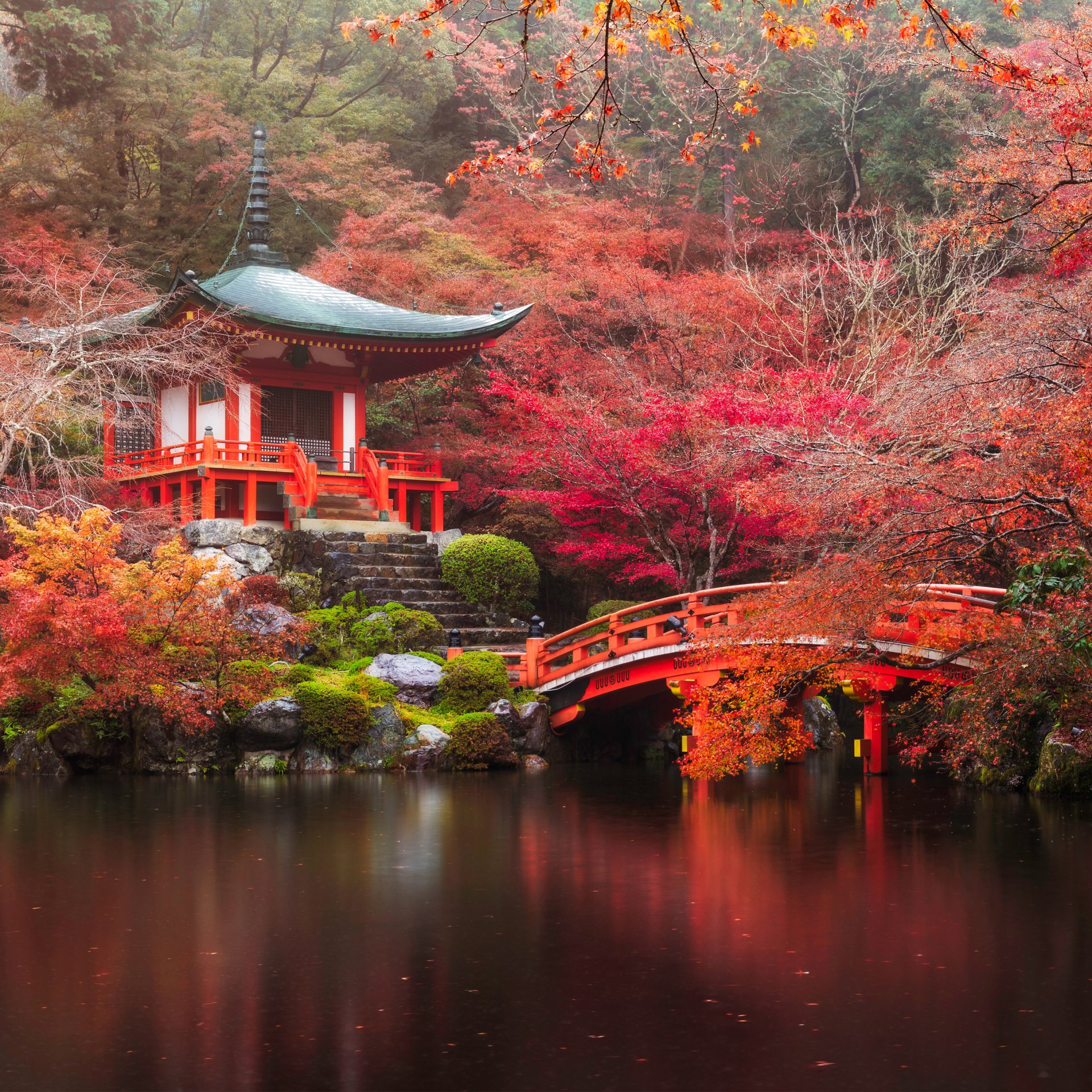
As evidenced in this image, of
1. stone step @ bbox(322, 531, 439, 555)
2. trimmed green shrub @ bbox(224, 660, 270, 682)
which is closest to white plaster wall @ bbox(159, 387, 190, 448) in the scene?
stone step @ bbox(322, 531, 439, 555)

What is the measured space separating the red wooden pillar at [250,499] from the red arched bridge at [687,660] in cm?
505

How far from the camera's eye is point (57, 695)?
647 inches

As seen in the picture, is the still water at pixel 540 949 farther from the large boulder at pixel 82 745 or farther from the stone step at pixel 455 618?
the stone step at pixel 455 618

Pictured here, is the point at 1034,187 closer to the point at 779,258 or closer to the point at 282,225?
the point at 779,258

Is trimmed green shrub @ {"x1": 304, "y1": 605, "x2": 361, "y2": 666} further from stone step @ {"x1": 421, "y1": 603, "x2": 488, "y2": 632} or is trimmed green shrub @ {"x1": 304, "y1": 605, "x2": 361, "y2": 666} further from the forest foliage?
the forest foliage

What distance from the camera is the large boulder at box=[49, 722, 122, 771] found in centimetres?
1616

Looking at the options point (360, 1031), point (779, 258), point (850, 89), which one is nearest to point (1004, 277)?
point (779, 258)

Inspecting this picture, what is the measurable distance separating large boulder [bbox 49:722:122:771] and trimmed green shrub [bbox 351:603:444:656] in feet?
11.7

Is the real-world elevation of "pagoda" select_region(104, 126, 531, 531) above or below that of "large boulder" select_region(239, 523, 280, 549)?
above

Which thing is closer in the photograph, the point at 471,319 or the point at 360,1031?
the point at 360,1031

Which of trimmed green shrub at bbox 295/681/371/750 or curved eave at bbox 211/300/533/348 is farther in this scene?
curved eave at bbox 211/300/533/348

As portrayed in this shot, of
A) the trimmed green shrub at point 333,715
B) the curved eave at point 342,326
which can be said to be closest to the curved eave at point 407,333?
the curved eave at point 342,326

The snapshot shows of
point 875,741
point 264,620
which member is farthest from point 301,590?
point 875,741

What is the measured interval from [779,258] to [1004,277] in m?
4.05
